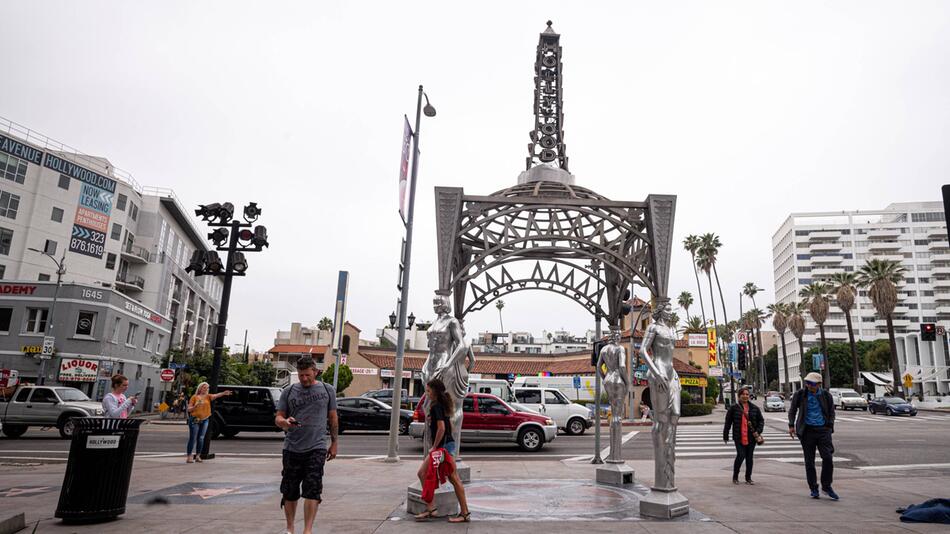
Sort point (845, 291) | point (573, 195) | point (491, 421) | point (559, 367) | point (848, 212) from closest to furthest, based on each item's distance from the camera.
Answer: point (573, 195), point (491, 421), point (559, 367), point (845, 291), point (848, 212)

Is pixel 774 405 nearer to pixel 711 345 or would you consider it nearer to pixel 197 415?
pixel 711 345

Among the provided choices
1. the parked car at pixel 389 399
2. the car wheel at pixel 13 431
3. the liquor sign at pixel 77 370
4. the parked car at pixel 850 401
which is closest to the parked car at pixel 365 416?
the parked car at pixel 389 399

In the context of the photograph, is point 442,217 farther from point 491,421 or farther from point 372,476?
point 491,421

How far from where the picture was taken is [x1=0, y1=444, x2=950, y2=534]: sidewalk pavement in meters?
5.62

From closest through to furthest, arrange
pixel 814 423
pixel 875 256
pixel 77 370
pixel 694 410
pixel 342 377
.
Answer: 1. pixel 814 423
2. pixel 77 370
3. pixel 694 410
4. pixel 342 377
5. pixel 875 256

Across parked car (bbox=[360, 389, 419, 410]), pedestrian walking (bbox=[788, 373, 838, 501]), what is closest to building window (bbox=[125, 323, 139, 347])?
parked car (bbox=[360, 389, 419, 410])

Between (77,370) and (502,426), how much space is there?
27.4m

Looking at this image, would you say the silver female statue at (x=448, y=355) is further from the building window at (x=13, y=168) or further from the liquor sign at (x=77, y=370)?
the building window at (x=13, y=168)

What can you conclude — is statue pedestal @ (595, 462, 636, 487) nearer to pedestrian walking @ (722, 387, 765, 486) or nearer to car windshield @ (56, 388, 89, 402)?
pedestrian walking @ (722, 387, 765, 486)

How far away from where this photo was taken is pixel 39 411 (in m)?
18.2

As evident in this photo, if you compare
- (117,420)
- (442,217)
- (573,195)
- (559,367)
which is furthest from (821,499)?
(559,367)

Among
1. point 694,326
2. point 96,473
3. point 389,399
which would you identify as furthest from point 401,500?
point 694,326

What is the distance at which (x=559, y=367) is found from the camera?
44.5 metres

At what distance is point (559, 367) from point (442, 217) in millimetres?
38188
